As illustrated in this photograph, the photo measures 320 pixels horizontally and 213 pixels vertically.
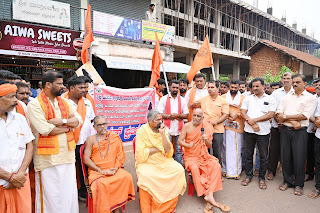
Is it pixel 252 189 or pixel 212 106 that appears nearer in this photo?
pixel 252 189

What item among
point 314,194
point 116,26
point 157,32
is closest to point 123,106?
point 314,194

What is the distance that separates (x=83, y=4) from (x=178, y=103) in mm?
8648

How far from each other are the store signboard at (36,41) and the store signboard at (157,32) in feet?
11.7

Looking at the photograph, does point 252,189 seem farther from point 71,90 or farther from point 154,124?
point 71,90

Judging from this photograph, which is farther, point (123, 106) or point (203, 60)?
point (203, 60)

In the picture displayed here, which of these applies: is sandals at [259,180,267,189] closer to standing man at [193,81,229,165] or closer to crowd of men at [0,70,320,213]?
crowd of men at [0,70,320,213]

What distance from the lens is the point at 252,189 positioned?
388 centimetres

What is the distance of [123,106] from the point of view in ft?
15.1

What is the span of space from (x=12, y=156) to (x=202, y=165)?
273cm

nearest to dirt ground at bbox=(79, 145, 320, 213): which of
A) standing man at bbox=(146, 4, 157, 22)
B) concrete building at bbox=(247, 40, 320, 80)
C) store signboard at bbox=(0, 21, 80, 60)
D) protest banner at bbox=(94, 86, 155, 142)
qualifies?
protest banner at bbox=(94, 86, 155, 142)

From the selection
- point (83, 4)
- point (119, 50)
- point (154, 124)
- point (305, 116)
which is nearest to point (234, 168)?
point (305, 116)

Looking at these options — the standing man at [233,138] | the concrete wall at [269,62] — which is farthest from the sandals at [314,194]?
the concrete wall at [269,62]

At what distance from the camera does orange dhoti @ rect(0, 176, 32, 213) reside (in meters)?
2.12

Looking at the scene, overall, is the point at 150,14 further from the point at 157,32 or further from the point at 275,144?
the point at 275,144
